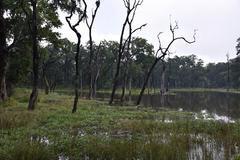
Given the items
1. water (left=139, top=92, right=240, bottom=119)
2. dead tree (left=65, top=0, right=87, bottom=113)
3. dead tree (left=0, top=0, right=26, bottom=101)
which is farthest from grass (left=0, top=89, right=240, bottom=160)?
water (left=139, top=92, right=240, bottom=119)

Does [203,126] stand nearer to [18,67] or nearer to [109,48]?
[18,67]

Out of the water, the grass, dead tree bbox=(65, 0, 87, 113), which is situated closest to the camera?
the grass

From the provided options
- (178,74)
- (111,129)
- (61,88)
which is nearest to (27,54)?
(111,129)

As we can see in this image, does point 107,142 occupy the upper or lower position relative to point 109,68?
lower

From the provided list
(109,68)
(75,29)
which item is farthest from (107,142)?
(109,68)

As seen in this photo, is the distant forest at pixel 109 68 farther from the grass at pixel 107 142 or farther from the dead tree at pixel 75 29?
the grass at pixel 107 142

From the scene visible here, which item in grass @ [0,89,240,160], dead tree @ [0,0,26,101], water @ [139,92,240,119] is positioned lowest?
grass @ [0,89,240,160]

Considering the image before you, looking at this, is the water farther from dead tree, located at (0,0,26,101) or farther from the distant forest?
dead tree, located at (0,0,26,101)

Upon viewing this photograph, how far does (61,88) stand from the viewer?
5020 inches

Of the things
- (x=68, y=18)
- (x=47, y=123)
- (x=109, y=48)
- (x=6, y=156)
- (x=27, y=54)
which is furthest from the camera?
(x=109, y=48)

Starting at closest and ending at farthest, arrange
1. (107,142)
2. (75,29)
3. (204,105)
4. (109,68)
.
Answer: (107,142) < (75,29) < (204,105) < (109,68)

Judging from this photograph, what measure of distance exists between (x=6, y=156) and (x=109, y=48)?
105456 mm

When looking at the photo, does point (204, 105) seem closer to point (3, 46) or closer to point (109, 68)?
point (3, 46)

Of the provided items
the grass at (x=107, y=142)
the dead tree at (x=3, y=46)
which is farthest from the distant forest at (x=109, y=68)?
the grass at (x=107, y=142)
